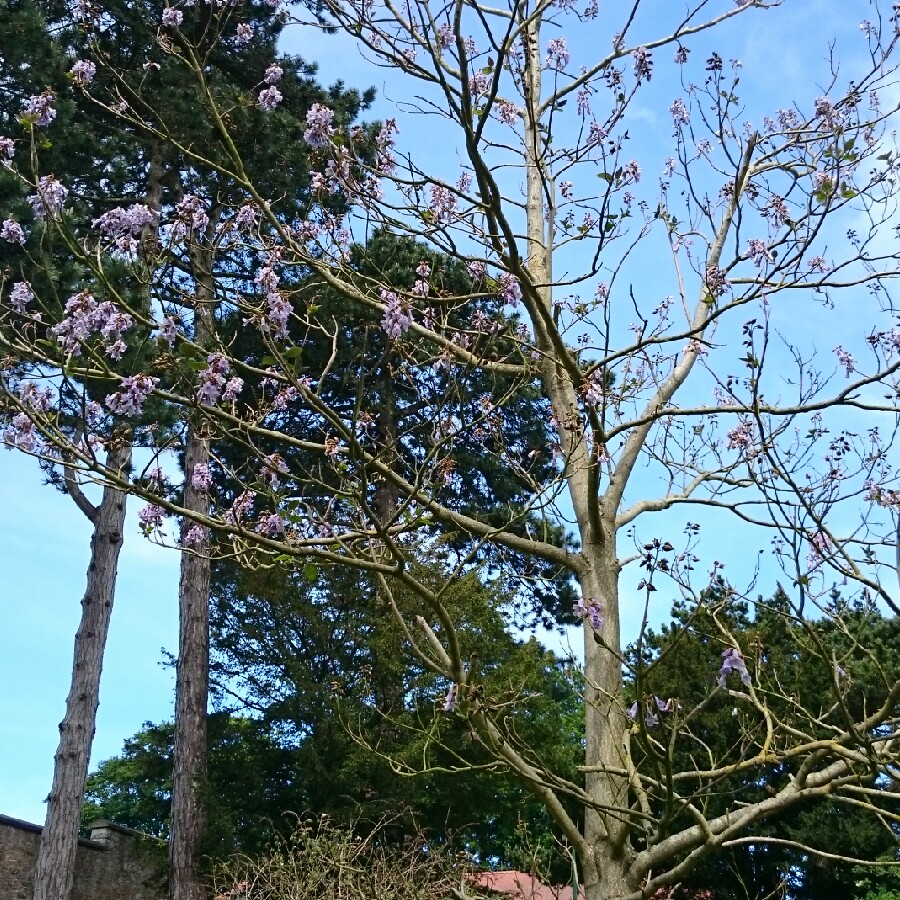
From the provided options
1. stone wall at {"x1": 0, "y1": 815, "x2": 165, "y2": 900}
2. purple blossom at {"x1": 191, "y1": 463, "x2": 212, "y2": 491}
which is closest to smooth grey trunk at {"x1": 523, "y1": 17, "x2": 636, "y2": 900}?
purple blossom at {"x1": 191, "y1": 463, "x2": 212, "y2": 491}

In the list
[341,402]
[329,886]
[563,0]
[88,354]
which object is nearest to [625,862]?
[88,354]

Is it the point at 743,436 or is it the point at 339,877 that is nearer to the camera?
the point at 743,436

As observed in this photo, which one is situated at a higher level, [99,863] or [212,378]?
[212,378]

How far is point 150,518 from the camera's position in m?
4.39

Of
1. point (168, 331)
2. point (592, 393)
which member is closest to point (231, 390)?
point (168, 331)

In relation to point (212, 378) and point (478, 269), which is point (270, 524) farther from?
point (478, 269)

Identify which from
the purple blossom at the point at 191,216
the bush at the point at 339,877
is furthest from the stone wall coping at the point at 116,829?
the purple blossom at the point at 191,216

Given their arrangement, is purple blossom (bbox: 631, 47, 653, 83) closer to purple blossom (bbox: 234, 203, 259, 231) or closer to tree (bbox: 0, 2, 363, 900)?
purple blossom (bbox: 234, 203, 259, 231)

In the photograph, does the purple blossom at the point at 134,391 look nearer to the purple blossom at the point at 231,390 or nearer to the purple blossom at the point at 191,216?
the purple blossom at the point at 231,390

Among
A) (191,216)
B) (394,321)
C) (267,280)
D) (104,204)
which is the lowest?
(394,321)

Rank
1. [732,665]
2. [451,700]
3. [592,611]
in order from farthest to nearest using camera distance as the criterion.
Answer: [592,611] → [451,700] → [732,665]

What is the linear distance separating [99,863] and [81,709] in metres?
3.53

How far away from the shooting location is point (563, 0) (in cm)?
602

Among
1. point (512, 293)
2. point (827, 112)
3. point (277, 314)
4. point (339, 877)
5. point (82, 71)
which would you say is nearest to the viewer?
point (277, 314)
